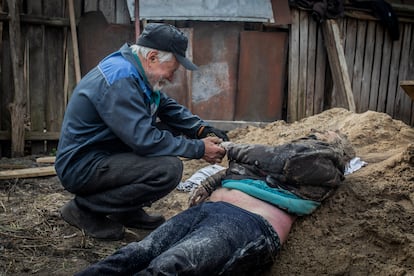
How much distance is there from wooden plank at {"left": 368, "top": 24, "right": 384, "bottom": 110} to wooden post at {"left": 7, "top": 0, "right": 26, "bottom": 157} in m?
4.96

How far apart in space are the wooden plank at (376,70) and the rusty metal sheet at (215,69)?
217cm

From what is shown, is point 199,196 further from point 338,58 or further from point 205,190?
point 338,58

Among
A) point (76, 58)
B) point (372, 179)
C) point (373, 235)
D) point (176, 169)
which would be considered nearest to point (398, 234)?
point (373, 235)

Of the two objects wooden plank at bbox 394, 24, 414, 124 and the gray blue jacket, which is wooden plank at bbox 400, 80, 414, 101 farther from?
wooden plank at bbox 394, 24, 414, 124

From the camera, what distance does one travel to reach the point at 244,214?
10.1 feet

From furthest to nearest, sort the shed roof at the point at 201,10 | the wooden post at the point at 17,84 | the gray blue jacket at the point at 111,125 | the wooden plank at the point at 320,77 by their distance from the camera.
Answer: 1. the wooden plank at the point at 320,77
2. the shed roof at the point at 201,10
3. the wooden post at the point at 17,84
4. the gray blue jacket at the point at 111,125

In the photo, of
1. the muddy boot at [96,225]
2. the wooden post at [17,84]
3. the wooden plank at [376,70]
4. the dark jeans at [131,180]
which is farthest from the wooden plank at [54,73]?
the wooden plank at [376,70]

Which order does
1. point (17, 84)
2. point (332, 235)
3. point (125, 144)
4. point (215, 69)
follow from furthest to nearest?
point (215, 69)
point (17, 84)
point (125, 144)
point (332, 235)

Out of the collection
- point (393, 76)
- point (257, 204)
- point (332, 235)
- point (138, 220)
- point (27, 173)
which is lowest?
Result: point (27, 173)

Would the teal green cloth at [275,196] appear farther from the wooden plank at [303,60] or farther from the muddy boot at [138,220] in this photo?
the wooden plank at [303,60]

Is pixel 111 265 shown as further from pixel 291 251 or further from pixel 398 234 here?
pixel 398 234

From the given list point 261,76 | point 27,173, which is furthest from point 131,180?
point 261,76

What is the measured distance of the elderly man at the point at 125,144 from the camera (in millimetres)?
3543

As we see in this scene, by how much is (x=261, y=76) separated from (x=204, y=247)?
4904 millimetres
